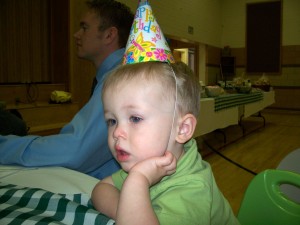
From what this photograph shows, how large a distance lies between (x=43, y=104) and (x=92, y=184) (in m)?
4.11

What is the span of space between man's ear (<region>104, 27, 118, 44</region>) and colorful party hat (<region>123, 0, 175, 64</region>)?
0.88 m

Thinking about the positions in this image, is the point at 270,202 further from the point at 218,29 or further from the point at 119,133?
the point at 218,29

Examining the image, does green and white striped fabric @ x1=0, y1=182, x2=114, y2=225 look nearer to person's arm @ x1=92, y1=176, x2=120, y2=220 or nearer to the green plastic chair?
person's arm @ x1=92, y1=176, x2=120, y2=220

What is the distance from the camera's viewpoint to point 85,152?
3.85 feet

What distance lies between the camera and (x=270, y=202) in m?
1.08

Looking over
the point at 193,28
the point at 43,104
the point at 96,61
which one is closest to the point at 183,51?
the point at 193,28

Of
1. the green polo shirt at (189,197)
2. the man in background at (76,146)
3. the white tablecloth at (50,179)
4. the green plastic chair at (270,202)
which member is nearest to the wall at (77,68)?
the man in background at (76,146)

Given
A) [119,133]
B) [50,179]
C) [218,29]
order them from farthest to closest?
[218,29] < [50,179] < [119,133]

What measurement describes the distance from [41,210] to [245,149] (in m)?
4.88

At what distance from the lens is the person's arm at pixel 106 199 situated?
77 centimetres

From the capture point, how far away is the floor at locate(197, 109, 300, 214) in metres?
3.53

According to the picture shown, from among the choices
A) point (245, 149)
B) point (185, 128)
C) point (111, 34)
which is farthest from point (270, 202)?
point (245, 149)

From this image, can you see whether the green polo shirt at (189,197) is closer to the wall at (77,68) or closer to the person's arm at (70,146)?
the person's arm at (70,146)

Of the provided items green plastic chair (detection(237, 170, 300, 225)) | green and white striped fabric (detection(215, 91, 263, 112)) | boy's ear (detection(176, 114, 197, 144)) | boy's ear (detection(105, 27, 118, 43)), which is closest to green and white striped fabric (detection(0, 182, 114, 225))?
boy's ear (detection(176, 114, 197, 144))
